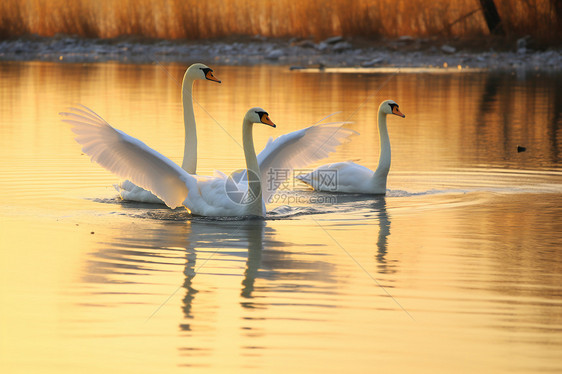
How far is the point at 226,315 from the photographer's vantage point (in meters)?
5.29

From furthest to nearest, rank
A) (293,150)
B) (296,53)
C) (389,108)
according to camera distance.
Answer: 1. (296,53)
2. (389,108)
3. (293,150)

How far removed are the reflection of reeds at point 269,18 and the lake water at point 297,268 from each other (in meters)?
17.1

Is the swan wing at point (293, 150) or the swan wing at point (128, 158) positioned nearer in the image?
the swan wing at point (128, 158)

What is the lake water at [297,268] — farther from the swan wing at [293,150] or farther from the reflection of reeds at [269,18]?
the reflection of reeds at [269,18]

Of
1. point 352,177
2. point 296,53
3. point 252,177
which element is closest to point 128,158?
point 252,177

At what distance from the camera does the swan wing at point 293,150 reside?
897cm

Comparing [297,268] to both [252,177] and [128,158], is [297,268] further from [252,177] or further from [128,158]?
[128,158]

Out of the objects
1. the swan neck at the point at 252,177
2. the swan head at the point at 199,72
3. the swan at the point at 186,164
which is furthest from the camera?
the swan head at the point at 199,72

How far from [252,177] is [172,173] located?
2.23 feet

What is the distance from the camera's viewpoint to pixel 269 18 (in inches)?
1300

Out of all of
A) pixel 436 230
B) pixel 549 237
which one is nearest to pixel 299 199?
pixel 436 230

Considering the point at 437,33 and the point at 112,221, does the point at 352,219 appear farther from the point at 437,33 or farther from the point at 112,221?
the point at 437,33

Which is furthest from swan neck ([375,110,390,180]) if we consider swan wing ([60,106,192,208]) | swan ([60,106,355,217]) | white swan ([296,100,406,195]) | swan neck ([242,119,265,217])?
swan wing ([60,106,192,208])

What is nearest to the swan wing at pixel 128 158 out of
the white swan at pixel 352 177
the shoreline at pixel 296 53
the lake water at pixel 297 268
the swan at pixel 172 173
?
the swan at pixel 172 173
